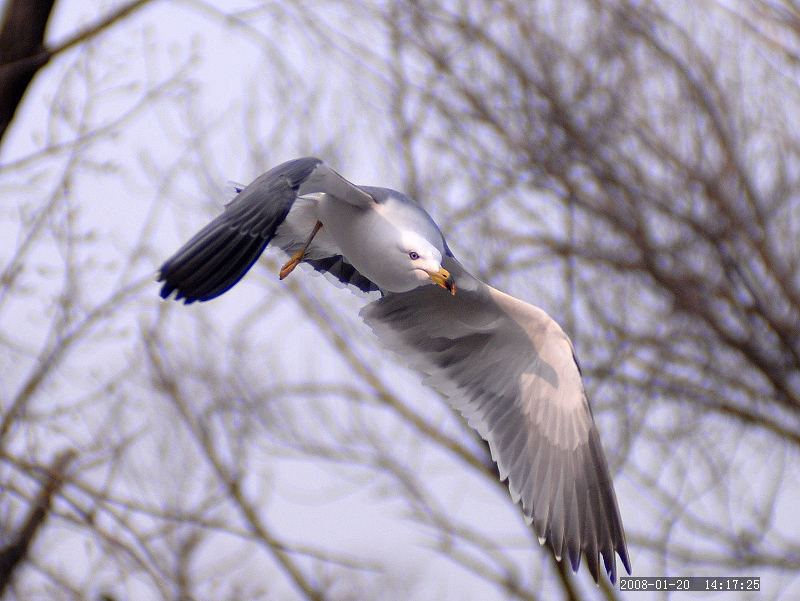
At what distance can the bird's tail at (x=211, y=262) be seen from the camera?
2.41m

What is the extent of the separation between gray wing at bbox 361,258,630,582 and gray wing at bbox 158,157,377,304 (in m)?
1.12

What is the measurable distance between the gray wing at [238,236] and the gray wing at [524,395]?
3.67ft

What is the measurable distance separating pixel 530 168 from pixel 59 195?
12.7ft

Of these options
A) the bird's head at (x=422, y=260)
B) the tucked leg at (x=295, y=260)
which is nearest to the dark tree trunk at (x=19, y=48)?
the tucked leg at (x=295, y=260)

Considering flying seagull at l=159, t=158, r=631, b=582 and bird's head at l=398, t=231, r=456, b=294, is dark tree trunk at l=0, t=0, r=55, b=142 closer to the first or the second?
flying seagull at l=159, t=158, r=631, b=582

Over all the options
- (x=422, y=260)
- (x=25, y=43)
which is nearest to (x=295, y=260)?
(x=422, y=260)

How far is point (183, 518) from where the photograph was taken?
374 cm

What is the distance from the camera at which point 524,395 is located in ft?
13.6

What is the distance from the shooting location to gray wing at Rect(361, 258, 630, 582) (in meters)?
3.98

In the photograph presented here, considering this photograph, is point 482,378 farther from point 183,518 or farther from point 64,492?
point 64,492

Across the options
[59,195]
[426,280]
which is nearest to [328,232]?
[426,280]

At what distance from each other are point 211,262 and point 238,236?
0.12 metres

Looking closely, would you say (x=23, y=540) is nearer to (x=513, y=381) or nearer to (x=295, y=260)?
(x=513, y=381)

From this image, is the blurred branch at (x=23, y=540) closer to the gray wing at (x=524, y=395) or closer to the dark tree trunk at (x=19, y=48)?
the dark tree trunk at (x=19, y=48)
